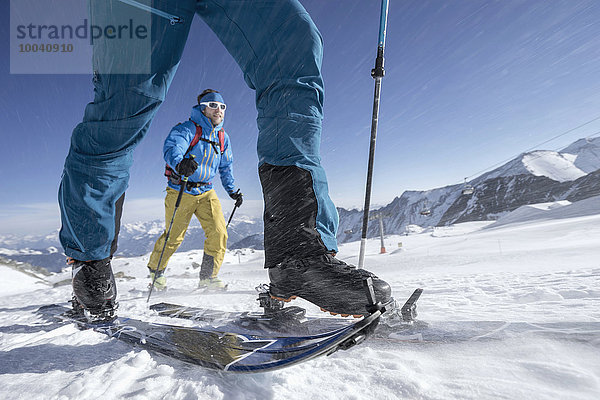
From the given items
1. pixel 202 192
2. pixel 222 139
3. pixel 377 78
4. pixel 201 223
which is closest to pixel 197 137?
pixel 222 139

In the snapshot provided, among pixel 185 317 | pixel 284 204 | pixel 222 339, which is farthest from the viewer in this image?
pixel 185 317

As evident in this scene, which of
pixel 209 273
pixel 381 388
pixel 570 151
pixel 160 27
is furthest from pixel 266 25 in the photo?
pixel 570 151

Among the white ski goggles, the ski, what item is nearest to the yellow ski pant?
the white ski goggles

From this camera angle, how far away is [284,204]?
0.95m

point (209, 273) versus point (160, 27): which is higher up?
point (160, 27)

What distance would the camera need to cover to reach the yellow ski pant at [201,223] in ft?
12.4

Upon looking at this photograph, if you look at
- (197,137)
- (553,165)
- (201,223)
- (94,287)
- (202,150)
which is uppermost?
(553,165)

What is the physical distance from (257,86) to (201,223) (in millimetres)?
3287

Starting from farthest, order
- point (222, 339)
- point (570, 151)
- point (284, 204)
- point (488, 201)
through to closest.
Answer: point (570, 151)
point (488, 201)
point (222, 339)
point (284, 204)

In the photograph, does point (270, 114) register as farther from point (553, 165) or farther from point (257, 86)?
point (553, 165)

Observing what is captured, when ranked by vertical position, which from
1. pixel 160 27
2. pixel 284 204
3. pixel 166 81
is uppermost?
pixel 160 27

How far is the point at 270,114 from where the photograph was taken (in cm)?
100

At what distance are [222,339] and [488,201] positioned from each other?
506 ft

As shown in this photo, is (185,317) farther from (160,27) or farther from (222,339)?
(160,27)
